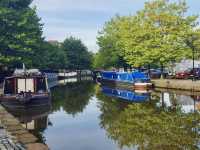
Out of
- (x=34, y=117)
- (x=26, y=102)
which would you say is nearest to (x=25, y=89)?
(x=26, y=102)

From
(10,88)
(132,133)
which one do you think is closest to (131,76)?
(10,88)

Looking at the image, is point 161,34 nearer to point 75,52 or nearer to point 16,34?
point 16,34

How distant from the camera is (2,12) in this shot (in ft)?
169

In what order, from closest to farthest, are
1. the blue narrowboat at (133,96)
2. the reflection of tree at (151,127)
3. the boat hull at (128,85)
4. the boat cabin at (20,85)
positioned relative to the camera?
the reflection of tree at (151,127)
the boat cabin at (20,85)
the blue narrowboat at (133,96)
the boat hull at (128,85)

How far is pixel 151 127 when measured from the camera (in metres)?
23.2

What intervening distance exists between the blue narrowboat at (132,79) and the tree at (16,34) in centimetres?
1421

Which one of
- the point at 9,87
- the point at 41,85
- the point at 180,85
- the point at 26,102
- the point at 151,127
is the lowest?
the point at 151,127

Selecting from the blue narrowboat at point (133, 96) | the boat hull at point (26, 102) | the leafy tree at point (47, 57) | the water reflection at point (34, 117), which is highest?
the leafy tree at point (47, 57)

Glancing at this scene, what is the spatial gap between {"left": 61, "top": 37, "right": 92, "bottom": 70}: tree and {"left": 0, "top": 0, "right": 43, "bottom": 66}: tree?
74069 millimetres

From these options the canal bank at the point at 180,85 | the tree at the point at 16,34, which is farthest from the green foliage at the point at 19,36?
the canal bank at the point at 180,85

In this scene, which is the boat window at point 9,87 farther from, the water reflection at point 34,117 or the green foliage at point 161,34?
the green foliage at point 161,34

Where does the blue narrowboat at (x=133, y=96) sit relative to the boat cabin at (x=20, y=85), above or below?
below

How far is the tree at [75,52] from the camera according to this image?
130500 mm

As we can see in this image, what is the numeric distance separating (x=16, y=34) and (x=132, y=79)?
1767 cm
